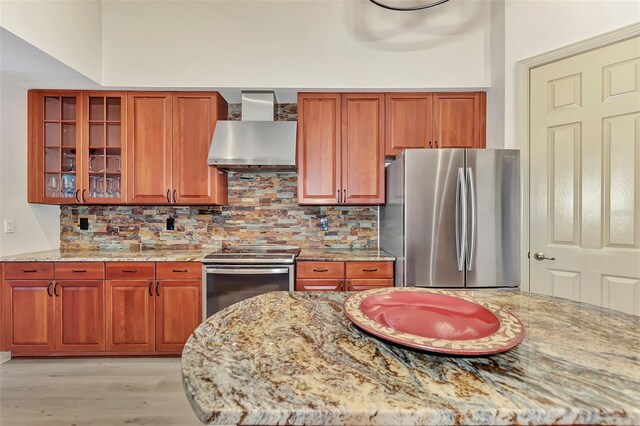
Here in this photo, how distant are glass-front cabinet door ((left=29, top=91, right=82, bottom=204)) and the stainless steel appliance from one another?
154cm

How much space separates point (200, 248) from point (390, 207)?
2.00 meters

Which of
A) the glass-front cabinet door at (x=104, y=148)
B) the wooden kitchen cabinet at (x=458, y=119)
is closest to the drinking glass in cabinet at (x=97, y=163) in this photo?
the glass-front cabinet door at (x=104, y=148)

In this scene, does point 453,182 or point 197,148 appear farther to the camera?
point 197,148

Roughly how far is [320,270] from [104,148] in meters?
2.36

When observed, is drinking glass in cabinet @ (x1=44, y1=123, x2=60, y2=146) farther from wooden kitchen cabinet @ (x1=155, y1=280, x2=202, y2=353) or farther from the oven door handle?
the oven door handle

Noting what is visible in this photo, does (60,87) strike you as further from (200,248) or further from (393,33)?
(393,33)

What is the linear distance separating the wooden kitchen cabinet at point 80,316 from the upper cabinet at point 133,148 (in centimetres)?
80

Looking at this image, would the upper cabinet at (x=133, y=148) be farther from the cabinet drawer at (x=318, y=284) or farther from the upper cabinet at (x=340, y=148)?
the cabinet drawer at (x=318, y=284)

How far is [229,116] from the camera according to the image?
3.23 m

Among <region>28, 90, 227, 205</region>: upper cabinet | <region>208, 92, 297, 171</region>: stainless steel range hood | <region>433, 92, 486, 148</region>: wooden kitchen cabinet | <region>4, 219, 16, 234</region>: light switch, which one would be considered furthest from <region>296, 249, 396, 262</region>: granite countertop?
<region>4, 219, 16, 234</region>: light switch

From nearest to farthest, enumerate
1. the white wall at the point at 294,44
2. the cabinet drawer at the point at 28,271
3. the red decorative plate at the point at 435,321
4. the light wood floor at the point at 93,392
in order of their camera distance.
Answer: the red decorative plate at the point at 435,321
the light wood floor at the point at 93,392
the cabinet drawer at the point at 28,271
the white wall at the point at 294,44

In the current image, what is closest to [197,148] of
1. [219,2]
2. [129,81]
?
[129,81]

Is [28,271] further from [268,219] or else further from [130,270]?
[268,219]

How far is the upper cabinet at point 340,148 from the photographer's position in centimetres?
288
